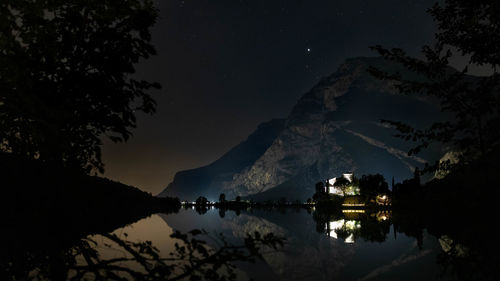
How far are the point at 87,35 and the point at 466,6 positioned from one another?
28.1 ft

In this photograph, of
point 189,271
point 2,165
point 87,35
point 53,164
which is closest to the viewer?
point 189,271

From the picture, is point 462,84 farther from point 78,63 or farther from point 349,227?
point 349,227

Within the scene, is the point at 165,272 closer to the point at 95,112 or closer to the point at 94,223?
the point at 95,112

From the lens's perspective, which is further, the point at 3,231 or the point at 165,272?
the point at 3,231

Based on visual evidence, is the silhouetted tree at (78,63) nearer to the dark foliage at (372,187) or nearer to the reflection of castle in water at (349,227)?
the reflection of castle in water at (349,227)

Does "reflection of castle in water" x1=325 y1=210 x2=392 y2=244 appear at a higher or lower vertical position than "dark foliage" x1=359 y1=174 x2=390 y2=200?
lower

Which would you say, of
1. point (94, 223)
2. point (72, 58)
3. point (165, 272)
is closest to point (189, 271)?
point (165, 272)

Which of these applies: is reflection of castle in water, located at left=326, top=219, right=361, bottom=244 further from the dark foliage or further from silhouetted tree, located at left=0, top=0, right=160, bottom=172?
the dark foliage

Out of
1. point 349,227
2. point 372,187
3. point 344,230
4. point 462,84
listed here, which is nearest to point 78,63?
point 462,84

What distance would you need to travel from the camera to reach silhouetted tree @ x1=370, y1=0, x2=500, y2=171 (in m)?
6.93

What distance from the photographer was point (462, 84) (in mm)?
6887

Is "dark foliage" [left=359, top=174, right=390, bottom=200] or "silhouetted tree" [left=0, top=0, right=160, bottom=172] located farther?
"dark foliage" [left=359, top=174, right=390, bottom=200]

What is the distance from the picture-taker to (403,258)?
21.7 metres

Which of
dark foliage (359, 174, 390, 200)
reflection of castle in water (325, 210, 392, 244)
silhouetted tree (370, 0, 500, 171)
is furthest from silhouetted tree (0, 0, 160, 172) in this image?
dark foliage (359, 174, 390, 200)
